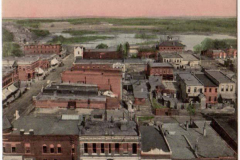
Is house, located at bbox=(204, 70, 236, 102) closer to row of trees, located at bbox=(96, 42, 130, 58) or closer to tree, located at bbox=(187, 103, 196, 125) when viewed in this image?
tree, located at bbox=(187, 103, 196, 125)

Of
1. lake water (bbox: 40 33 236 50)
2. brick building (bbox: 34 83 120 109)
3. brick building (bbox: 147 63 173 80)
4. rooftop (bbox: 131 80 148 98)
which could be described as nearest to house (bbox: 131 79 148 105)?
rooftop (bbox: 131 80 148 98)

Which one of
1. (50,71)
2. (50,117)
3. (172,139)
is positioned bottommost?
(172,139)

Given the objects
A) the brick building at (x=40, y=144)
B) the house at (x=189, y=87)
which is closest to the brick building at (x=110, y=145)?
the brick building at (x=40, y=144)

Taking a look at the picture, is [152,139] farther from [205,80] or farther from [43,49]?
[43,49]

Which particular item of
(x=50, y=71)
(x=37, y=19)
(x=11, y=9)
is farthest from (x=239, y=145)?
(x=11, y=9)

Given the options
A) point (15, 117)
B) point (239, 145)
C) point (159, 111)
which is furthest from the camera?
point (159, 111)

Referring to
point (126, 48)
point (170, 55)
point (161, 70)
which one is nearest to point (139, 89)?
point (161, 70)

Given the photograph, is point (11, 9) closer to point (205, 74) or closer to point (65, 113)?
point (65, 113)

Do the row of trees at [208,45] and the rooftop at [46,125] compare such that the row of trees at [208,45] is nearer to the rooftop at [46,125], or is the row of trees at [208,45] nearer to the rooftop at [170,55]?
the rooftop at [170,55]
